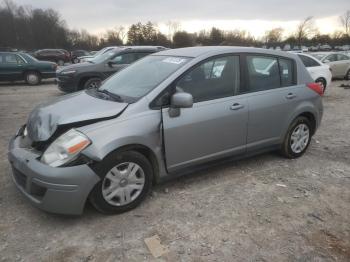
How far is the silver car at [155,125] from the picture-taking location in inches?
128

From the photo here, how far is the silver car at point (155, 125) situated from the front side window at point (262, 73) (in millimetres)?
14

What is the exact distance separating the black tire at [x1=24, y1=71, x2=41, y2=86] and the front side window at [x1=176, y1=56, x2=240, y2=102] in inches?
501

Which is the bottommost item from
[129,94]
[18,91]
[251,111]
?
[18,91]

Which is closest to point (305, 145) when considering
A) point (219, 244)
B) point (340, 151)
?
point (340, 151)

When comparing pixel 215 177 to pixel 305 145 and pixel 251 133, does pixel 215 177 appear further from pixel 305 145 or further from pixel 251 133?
pixel 305 145

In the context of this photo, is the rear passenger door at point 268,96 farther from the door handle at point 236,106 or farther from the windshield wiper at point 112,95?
the windshield wiper at point 112,95

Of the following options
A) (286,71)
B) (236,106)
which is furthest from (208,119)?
(286,71)

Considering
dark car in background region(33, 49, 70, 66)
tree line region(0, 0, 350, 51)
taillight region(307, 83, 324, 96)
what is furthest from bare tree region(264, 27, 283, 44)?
taillight region(307, 83, 324, 96)

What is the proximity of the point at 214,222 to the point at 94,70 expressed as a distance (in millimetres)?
8467

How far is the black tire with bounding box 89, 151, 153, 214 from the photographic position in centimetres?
333

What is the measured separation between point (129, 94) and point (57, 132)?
95 centimetres

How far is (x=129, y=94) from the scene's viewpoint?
397cm

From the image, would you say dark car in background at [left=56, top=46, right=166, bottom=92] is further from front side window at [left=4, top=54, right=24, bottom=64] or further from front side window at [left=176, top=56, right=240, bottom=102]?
front side window at [left=176, top=56, right=240, bottom=102]

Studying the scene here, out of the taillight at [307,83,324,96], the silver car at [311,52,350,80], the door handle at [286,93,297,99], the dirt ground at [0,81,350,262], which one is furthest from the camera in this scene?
the silver car at [311,52,350,80]
